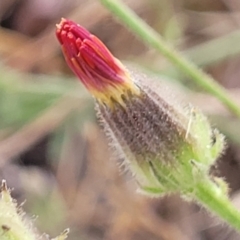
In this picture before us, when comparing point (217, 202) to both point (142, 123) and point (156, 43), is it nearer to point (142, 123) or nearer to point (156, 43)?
point (142, 123)

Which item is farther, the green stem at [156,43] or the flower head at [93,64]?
the green stem at [156,43]

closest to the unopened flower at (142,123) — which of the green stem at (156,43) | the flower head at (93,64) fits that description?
the flower head at (93,64)

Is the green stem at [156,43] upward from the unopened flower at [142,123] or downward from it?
upward

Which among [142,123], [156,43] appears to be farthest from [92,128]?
[142,123]

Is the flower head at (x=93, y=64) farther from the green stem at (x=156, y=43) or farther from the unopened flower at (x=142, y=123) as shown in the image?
the green stem at (x=156, y=43)

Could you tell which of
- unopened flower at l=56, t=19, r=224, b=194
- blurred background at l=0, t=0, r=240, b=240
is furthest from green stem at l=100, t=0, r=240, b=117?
blurred background at l=0, t=0, r=240, b=240

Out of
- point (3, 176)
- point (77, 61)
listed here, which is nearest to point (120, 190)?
point (3, 176)
